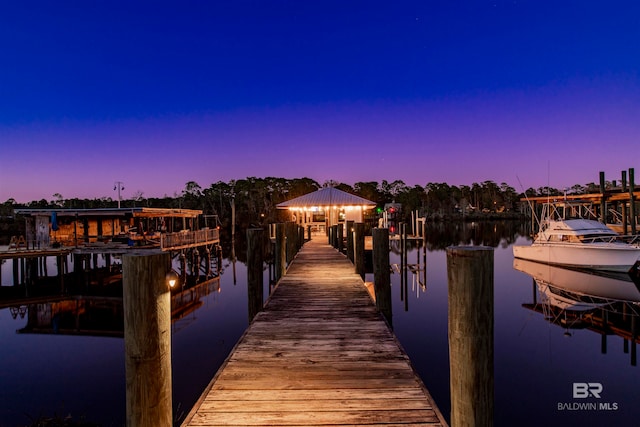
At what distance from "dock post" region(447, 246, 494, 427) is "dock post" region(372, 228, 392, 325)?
575 cm

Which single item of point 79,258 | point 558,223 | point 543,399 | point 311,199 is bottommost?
point 543,399

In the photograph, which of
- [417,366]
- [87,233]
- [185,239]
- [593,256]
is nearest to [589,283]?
[593,256]

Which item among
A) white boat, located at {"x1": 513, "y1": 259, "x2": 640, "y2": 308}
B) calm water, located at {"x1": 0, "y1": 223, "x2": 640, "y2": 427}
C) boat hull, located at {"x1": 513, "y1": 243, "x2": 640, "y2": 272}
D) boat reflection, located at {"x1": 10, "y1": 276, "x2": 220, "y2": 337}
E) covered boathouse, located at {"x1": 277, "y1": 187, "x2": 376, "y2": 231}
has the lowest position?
calm water, located at {"x1": 0, "y1": 223, "x2": 640, "y2": 427}

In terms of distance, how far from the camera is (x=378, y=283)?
8.54 metres

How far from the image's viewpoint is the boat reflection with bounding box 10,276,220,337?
48.4ft

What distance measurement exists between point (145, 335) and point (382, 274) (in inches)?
266

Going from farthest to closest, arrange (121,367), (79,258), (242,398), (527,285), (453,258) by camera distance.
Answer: (79,258), (527,285), (121,367), (242,398), (453,258)

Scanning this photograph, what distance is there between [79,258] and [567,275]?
3209cm

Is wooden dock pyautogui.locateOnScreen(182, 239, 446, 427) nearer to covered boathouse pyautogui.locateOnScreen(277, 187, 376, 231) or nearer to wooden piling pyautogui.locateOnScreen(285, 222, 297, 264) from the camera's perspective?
wooden piling pyautogui.locateOnScreen(285, 222, 297, 264)

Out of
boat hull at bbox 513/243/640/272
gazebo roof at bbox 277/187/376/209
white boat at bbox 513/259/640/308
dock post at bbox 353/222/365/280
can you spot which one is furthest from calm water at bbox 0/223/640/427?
gazebo roof at bbox 277/187/376/209

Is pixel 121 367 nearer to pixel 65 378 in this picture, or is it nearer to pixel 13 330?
pixel 65 378

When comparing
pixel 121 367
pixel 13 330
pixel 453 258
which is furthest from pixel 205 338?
pixel 453 258

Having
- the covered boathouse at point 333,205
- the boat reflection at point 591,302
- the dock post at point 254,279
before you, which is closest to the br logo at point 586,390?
the boat reflection at point 591,302

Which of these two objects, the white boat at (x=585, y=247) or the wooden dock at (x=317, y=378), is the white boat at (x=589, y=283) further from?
the wooden dock at (x=317, y=378)
